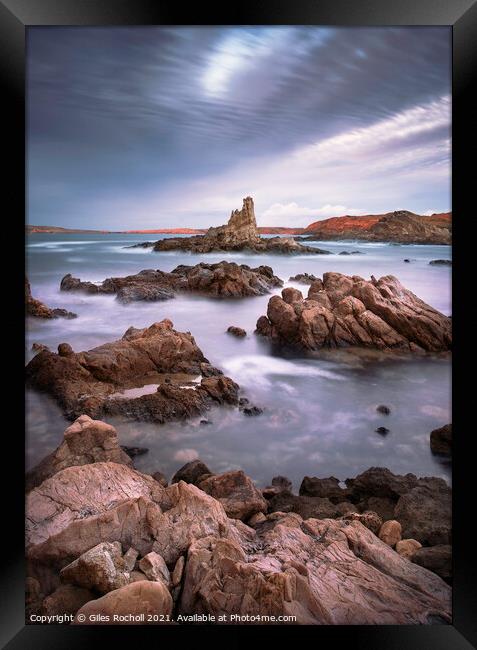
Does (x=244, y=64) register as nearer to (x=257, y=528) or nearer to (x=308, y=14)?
(x=308, y=14)

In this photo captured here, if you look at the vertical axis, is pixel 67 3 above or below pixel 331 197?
above

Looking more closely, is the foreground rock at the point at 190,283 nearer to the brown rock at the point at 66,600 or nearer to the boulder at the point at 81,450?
the boulder at the point at 81,450

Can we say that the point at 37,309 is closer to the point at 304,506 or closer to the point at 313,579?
the point at 304,506

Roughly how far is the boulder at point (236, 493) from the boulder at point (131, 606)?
0.71 metres

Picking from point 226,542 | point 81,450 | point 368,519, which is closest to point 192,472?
point 226,542

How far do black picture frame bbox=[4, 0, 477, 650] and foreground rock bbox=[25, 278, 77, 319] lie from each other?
0.08 metres

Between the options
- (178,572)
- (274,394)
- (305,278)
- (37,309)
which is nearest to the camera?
(178,572)

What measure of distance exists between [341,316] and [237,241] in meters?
1.10

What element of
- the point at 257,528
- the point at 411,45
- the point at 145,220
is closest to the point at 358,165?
the point at 411,45

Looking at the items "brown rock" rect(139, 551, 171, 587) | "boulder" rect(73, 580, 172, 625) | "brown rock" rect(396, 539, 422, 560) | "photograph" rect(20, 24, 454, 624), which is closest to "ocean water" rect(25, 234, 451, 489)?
"photograph" rect(20, 24, 454, 624)

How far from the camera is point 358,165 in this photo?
3908 mm

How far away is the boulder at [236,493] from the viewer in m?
3.53

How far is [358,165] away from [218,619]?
3.59 metres

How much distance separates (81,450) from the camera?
3.57 metres
